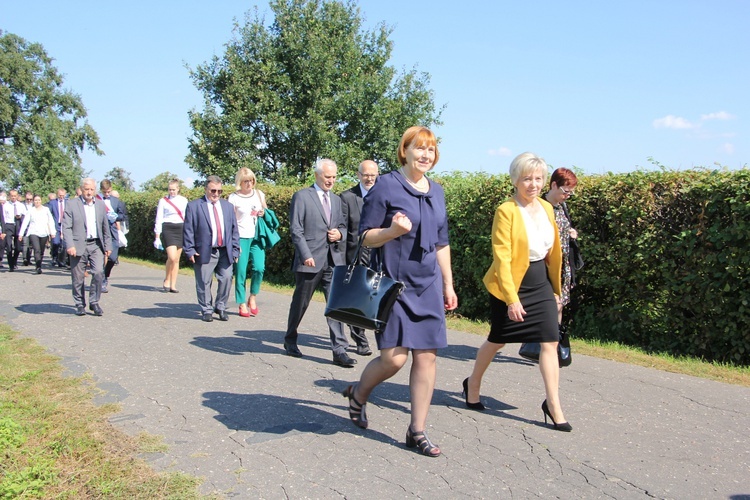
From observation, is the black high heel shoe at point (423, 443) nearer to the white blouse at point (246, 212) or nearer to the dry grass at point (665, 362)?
the dry grass at point (665, 362)

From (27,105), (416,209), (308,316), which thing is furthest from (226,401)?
(27,105)

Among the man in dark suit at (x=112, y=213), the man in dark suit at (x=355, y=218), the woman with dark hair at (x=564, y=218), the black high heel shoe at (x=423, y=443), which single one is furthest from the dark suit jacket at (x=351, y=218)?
the man in dark suit at (x=112, y=213)

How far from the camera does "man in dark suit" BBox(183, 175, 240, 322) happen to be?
906 centimetres

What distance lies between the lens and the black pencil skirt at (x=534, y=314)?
4.84 m

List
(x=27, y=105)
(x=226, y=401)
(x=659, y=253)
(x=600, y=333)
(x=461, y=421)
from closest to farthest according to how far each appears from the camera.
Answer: (x=461, y=421) < (x=226, y=401) < (x=659, y=253) < (x=600, y=333) < (x=27, y=105)

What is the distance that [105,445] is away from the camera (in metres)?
4.16

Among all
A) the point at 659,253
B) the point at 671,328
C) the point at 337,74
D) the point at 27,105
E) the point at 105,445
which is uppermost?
the point at 27,105

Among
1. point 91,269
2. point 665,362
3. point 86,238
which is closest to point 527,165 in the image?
point 665,362

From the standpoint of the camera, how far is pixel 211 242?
9094 mm

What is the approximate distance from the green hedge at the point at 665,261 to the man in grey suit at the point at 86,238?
527 cm

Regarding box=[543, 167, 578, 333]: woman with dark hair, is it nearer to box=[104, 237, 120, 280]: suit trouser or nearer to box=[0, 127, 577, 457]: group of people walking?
box=[0, 127, 577, 457]: group of people walking

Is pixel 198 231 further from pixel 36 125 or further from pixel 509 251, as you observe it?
pixel 36 125

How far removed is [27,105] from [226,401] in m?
61.8

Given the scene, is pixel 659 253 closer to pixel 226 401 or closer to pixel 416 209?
pixel 416 209
